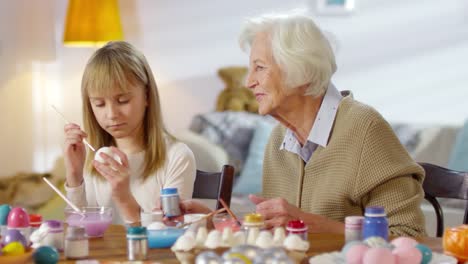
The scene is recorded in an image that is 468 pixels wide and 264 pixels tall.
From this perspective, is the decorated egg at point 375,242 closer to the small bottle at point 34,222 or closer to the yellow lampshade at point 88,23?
the small bottle at point 34,222

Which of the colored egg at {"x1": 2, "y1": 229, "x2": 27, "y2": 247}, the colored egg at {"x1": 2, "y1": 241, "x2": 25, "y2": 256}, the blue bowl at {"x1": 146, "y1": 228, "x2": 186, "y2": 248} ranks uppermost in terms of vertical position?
the colored egg at {"x1": 2, "y1": 229, "x2": 27, "y2": 247}

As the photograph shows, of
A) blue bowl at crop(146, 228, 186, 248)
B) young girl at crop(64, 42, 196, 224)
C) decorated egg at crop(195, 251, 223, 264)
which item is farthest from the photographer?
young girl at crop(64, 42, 196, 224)

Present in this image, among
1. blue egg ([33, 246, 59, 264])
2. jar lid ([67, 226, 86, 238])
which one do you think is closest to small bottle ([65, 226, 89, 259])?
jar lid ([67, 226, 86, 238])

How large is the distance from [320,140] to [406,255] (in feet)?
2.60

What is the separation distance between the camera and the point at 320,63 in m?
2.39

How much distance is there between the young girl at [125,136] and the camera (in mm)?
2561

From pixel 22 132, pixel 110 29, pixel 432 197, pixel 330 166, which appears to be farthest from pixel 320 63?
pixel 22 132

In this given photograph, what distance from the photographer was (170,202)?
2.12 meters

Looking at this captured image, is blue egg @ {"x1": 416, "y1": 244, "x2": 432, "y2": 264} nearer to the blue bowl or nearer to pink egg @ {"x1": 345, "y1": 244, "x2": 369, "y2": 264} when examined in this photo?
pink egg @ {"x1": 345, "y1": 244, "x2": 369, "y2": 264}

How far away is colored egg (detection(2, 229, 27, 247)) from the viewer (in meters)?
1.79

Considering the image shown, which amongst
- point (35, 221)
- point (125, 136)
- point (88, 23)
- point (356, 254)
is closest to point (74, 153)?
point (125, 136)

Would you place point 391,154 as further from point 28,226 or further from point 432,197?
point 28,226

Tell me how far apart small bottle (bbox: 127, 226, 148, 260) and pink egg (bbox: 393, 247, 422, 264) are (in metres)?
0.50

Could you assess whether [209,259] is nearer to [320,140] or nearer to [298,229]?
[298,229]
